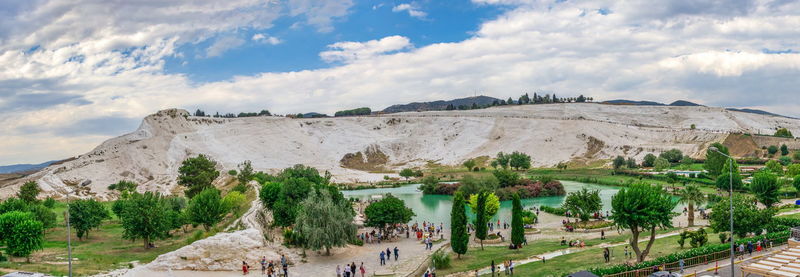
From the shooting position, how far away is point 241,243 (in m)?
38.8

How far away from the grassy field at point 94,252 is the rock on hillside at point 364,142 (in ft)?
145

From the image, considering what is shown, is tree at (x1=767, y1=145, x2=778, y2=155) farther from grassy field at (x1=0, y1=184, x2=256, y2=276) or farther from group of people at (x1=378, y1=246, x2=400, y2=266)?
grassy field at (x1=0, y1=184, x2=256, y2=276)

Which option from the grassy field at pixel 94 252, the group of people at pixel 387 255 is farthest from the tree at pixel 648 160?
the group of people at pixel 387 255

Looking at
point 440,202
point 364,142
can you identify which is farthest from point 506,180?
point 364,142

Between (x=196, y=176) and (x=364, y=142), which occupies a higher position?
(x=364, y=142)

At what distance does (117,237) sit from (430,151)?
10165 cm

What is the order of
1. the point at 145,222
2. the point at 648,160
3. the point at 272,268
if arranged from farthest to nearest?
the point at 648,160 < the point at 145,222 < the point at 272,268

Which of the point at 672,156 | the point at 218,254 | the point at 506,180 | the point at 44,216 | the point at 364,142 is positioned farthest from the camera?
the point at 364,142

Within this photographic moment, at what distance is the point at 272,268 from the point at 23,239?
16.5m

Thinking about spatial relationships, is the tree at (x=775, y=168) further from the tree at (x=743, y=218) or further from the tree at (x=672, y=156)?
the tree at (x=743, y=218)

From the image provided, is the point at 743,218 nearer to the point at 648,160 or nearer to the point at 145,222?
the point at 145,222

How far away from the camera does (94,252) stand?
41.8 meters

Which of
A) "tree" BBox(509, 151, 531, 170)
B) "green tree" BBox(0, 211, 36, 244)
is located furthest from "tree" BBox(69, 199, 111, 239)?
"tree" BBox(509, 151, 531, 170)

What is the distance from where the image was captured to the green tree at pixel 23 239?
35.9 m
